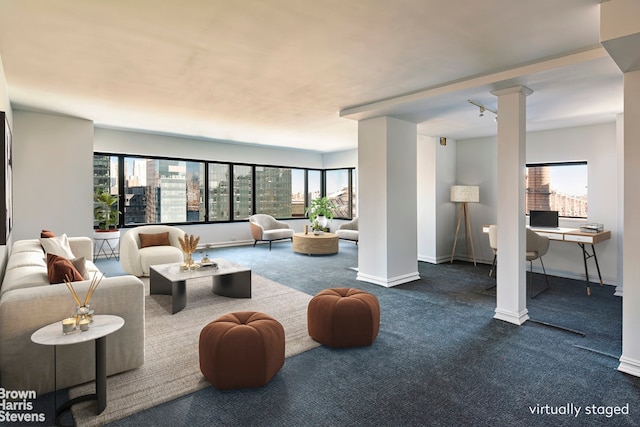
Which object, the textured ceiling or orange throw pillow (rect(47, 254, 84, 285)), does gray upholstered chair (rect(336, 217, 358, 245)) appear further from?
orange throw pillow (rect(47, 254, 84, 285))

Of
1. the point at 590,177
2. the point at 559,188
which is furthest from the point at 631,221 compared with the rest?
the point at 559,188

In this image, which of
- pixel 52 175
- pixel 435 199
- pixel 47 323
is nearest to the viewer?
pixel 47 323

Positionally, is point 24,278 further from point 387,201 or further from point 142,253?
point 387,201

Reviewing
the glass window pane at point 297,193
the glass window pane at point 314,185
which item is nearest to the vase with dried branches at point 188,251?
the glass window pane at point 297,193

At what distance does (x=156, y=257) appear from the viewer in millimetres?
5594

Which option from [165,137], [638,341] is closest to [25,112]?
[165,137]

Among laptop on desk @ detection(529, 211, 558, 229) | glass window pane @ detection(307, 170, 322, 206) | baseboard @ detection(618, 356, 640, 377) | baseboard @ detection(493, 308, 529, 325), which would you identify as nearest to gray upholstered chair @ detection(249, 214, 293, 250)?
glass window pane @ detection(307, 170, 322, 206)

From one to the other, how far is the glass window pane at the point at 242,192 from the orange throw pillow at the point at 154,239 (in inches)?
128

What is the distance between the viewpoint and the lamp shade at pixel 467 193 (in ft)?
22.4

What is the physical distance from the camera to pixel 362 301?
3.19 meters

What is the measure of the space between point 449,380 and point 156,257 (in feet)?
15.4

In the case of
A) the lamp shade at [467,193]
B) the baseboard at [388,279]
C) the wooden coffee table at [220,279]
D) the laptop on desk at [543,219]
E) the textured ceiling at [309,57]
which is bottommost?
the baseboard at [388,279]

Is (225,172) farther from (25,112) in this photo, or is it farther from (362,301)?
(362,301)

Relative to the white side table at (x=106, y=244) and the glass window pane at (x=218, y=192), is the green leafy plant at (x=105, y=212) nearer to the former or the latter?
the white side table at (x=106, y=244)
